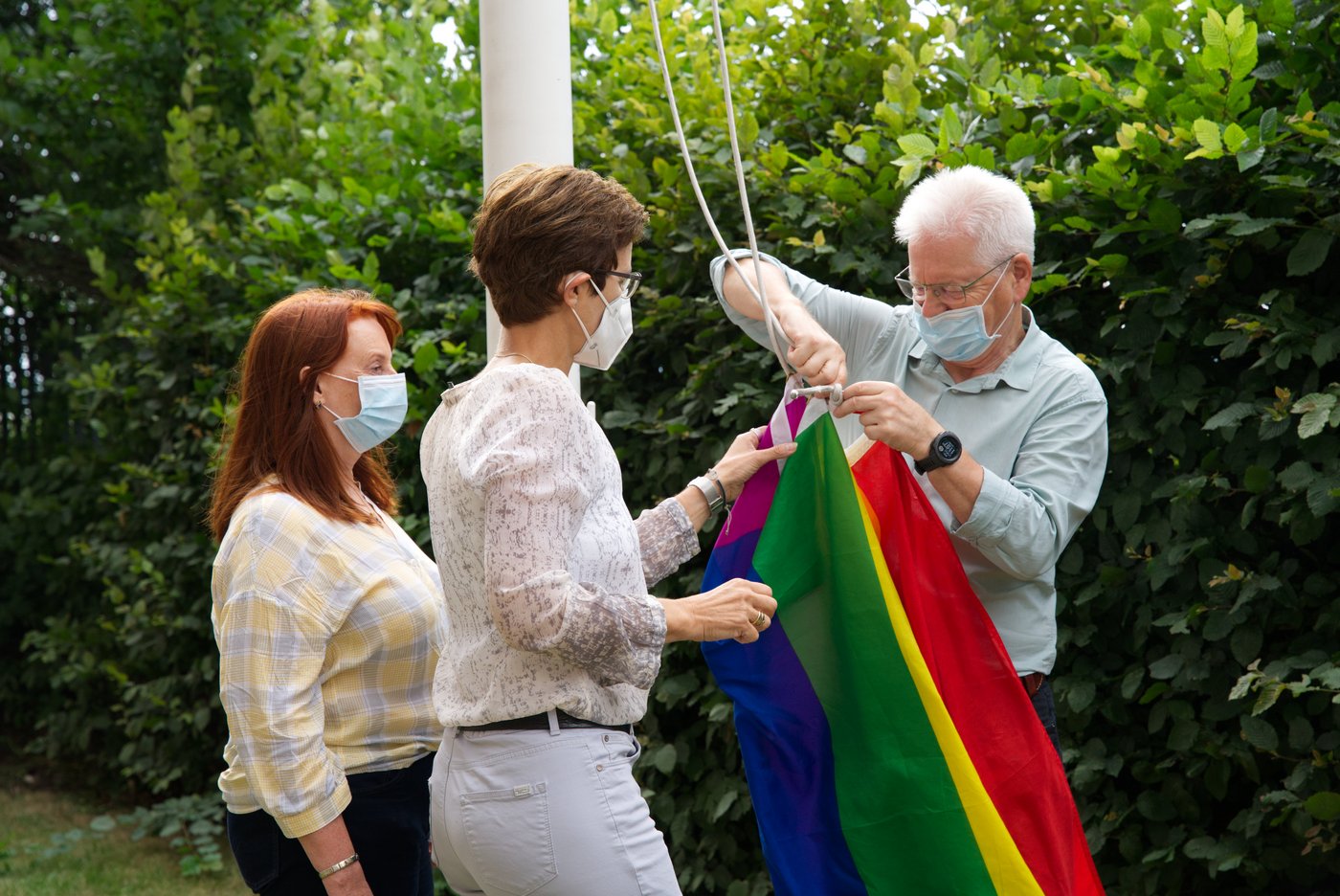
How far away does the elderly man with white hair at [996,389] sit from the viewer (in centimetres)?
241

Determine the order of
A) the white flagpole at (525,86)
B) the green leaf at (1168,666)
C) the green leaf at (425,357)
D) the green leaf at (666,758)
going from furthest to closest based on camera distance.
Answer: the green leaf at (425,357), the green leaf at (666,758), the white flagpole at (525,86), the green leaf at (1168,666)

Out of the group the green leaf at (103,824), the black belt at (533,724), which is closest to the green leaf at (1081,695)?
the black belt at (533,724)

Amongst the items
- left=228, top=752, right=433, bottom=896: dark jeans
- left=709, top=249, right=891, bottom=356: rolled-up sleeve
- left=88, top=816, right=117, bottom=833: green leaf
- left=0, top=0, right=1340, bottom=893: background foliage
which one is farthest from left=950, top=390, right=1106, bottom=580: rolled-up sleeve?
left=88, top=816, right=117, bottom=833: green leaf

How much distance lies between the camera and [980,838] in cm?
230

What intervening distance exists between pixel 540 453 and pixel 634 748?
22.6 inches

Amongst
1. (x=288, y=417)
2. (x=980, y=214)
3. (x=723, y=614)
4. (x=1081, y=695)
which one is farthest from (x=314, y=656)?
(x=1081, y=695)

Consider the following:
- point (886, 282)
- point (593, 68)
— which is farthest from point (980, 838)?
point (593, 68)

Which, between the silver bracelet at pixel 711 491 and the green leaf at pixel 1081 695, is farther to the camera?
the green leaf at pixel 1081 695

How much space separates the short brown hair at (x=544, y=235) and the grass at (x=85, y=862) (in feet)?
13.3

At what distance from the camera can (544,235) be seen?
216 centimetres

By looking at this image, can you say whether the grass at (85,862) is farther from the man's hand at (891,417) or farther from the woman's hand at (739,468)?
the man's hand at (891,417)

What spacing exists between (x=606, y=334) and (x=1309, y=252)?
64.1 inches

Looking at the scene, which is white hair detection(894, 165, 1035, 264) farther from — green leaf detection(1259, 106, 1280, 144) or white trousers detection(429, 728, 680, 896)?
white trousers detection(429, 728, 680, 896)

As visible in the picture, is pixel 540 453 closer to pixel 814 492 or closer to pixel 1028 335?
pixel 814 492
